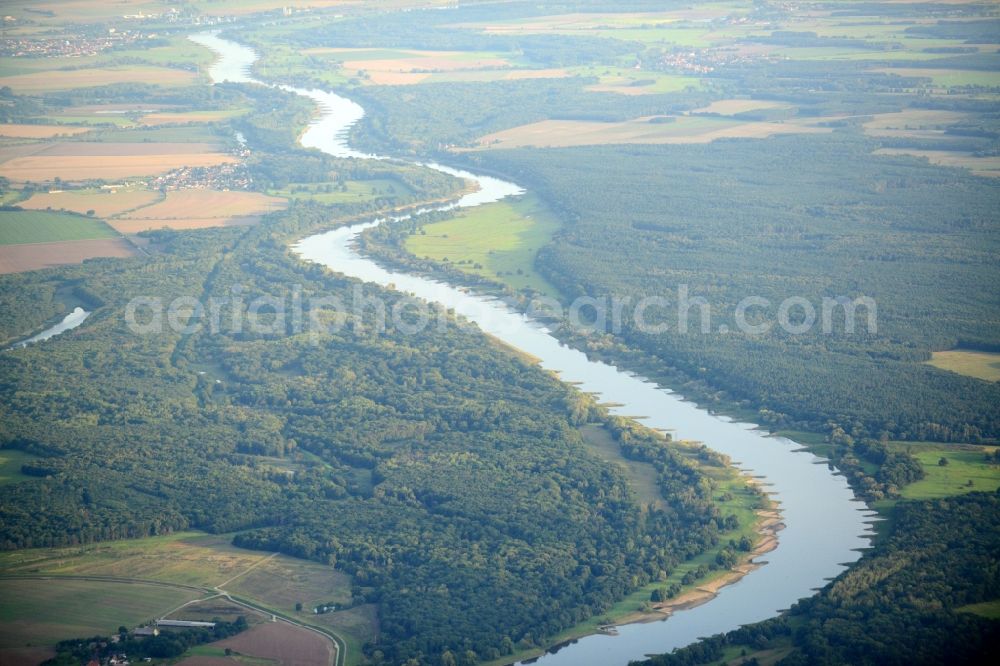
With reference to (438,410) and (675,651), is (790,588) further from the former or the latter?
(438,410)

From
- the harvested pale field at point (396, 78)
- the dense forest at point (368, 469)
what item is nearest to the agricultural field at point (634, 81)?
the harvested pale field at point (396, 78)

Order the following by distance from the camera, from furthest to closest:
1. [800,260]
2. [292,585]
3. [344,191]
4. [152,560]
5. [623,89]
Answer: [623,89]
[344,191]
[800,260]
[152,560]
[292,585]

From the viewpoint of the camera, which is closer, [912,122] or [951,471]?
[951,471]

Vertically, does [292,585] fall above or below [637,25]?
below

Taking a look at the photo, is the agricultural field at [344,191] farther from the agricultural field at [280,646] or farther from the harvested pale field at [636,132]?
the agricultural field at [280,646]

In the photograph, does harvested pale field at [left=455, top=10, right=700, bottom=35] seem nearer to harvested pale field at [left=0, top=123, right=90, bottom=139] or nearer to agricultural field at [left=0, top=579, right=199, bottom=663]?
harvested pale field at [left=0, top=123, right=90, bottom=139]

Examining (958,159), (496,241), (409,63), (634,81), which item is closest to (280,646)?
(496,241)

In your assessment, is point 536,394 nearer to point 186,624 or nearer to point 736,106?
point 186,624
